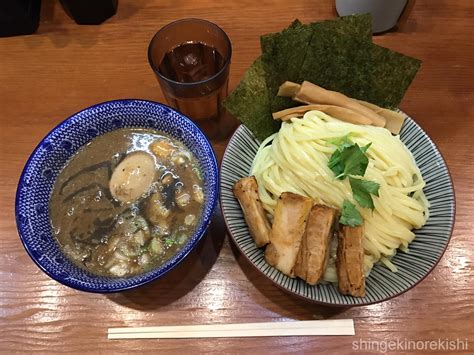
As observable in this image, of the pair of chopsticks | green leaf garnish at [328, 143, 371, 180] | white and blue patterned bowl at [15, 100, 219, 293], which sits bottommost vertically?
the pair of chopsticks

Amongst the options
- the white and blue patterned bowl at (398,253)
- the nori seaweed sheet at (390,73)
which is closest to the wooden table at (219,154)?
the white and blue patterned bowl at (398,253)

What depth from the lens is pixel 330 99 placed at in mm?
1426

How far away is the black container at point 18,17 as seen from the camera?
176 cm

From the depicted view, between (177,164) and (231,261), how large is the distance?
0.36 m

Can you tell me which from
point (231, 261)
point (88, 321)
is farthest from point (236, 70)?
point (88, 321)

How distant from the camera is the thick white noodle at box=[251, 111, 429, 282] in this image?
50.4 inches

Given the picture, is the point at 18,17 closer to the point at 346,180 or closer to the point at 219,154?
the point at 219,154

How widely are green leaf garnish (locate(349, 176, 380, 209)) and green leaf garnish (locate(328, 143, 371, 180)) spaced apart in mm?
31

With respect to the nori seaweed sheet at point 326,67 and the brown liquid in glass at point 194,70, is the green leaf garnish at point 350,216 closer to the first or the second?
the nori seaweed sheet at point 326,67

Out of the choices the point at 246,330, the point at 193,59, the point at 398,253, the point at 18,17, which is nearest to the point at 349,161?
the point at 398,253

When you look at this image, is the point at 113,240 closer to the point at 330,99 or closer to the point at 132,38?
the point at 330,99

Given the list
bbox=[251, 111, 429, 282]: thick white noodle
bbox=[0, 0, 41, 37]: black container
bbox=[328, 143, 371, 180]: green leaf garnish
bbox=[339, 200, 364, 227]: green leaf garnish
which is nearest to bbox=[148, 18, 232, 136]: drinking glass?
bbox=[251, 111, 429, 282]: thick white noodle

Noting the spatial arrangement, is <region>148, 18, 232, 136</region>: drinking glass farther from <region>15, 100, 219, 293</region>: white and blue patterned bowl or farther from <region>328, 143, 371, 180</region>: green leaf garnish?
<region>328, 143, 371, 180</region>: green leaf garnish

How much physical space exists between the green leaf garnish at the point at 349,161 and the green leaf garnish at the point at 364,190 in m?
0.03
